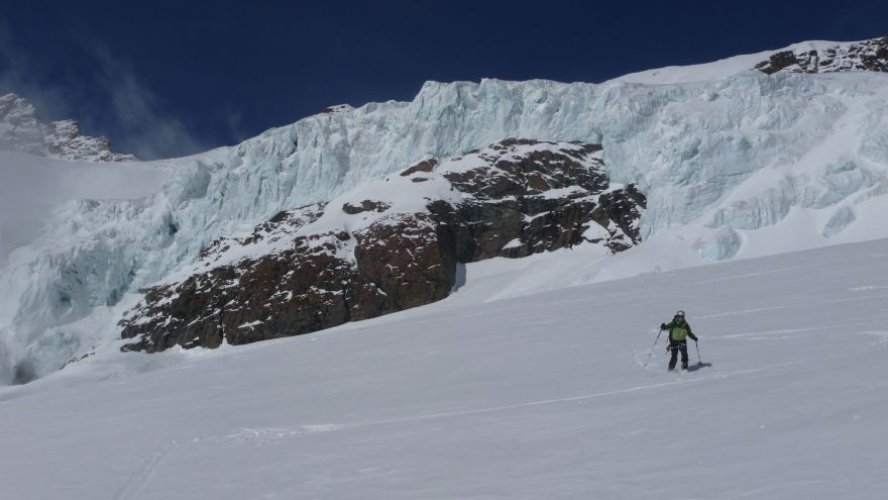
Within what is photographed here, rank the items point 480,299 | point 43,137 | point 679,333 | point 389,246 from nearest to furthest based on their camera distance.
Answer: point 679,333 → point 480,299 → point 389,246 → point 43,137

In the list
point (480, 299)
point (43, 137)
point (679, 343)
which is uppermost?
point (43, 137)

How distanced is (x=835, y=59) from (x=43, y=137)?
151 meters

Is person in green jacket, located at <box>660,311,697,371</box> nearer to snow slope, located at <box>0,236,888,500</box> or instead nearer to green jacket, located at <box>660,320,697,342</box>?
green jacket, located at <box>660,320,697,342</box>

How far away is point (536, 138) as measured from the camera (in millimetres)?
67938

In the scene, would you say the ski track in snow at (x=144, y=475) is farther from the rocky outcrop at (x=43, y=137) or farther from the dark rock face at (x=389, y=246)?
the rocky outcrop at (x=43, y=137)

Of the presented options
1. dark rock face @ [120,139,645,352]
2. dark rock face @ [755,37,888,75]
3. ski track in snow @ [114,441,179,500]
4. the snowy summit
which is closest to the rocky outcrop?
the snowy summit

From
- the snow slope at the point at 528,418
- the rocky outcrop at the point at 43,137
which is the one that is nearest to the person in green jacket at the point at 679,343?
the snow slope at the point at 528,418

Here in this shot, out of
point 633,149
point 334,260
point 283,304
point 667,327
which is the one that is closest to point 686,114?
point 633,149

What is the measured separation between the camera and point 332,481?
7676 millimetres

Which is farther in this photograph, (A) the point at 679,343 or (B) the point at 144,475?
(A) the point at 679,343

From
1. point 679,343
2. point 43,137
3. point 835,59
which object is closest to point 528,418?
point 679,343

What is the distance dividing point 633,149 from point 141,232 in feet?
149

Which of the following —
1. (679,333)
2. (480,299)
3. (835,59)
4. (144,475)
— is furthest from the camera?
(835,59)

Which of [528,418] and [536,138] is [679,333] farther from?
[536,138]
